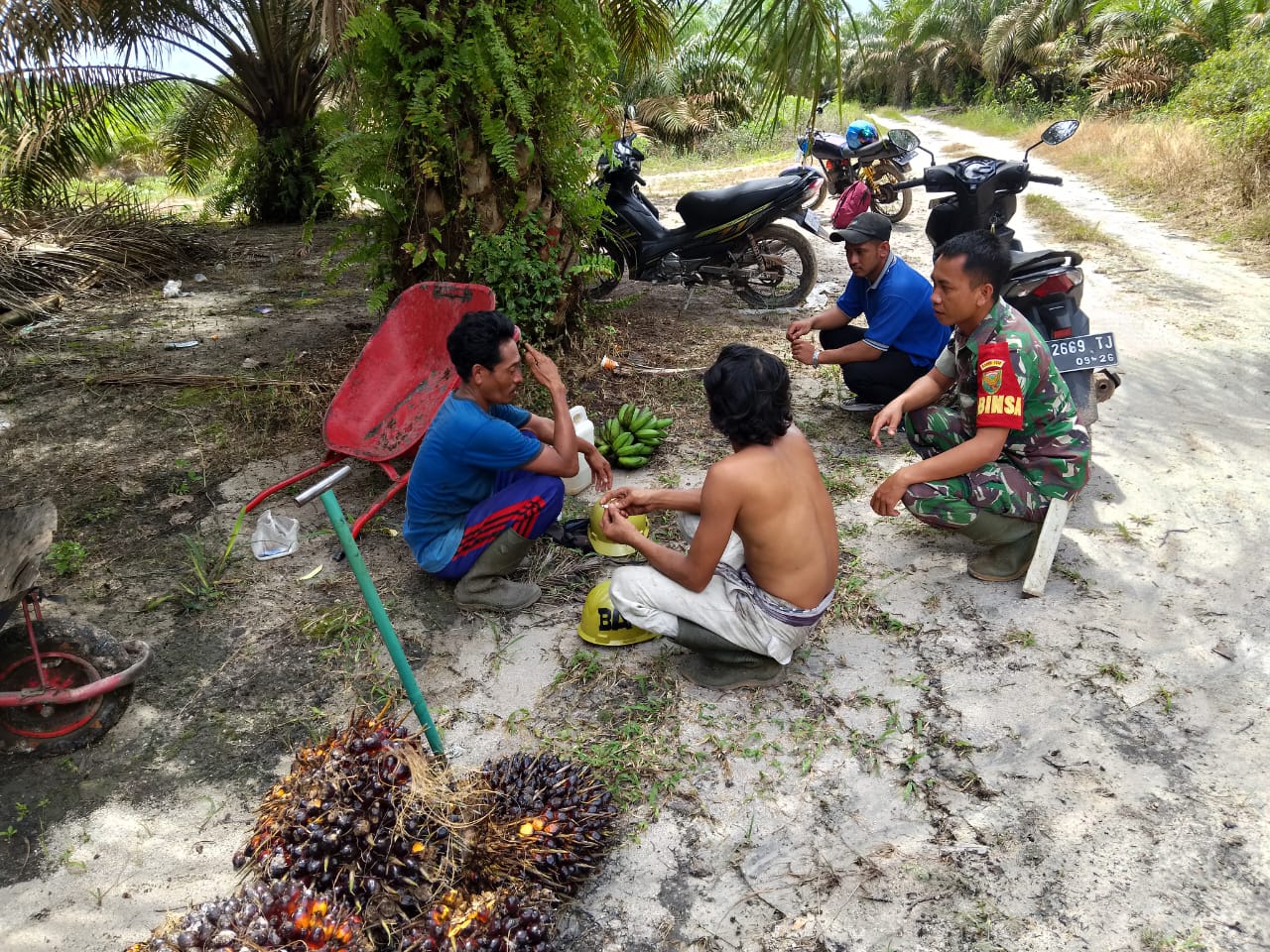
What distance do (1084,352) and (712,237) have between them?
321 centimetres

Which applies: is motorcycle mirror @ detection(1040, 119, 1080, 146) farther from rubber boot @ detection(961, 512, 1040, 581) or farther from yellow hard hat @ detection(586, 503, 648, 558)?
yellow hard hat @ detection(586, 503, 648, 558)

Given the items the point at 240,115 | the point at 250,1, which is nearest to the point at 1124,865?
the point at 250,1

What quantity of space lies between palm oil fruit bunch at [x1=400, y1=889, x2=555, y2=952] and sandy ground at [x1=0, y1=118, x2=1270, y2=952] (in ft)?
0.72

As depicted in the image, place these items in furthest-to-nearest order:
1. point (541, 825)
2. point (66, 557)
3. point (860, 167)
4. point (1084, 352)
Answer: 1. point (860, 167)
2. point (1084, 352)
3. point (66, 557)
4. point (541, 825)

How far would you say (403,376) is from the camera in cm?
428

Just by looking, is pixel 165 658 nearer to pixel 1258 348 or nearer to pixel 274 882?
pixel 274 882

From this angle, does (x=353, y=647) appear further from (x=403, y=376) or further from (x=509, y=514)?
(x=403, y=376)

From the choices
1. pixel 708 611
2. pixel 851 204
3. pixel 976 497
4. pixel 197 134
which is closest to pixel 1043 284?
pixel 976 497

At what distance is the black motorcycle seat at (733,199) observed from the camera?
6.05m

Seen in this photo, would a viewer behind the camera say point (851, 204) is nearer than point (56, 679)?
No

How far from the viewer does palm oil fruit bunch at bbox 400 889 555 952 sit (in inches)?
68.9

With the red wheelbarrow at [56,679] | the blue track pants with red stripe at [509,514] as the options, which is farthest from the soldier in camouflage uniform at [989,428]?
the red wheelbarrow at [56,679]

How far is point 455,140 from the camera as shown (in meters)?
4.46

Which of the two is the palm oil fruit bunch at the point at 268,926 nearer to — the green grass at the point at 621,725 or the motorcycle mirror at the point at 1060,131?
the green grass at the point at 621,725
